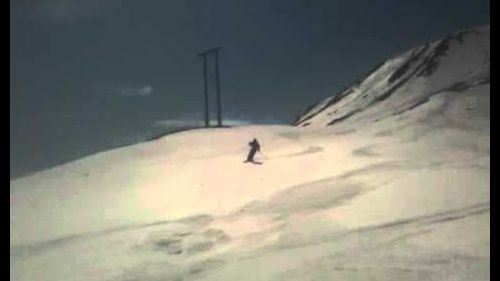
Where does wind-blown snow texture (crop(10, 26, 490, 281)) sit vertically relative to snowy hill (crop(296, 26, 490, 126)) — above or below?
below

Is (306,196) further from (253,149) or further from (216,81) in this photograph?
(216,81)

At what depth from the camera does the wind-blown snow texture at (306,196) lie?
283 centimetres

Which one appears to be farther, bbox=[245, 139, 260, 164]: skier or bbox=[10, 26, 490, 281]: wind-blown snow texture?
bbox=[245, 139, 260, 164]: skier

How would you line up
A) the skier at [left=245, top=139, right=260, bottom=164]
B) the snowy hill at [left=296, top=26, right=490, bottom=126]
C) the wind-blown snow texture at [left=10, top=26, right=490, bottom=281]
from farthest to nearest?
the skier at [left=245, top=139, right=260, bottom=164] → the snowy hill at [left=296, top=26, right=490, bottom=126] → the wind-blown snow texture at [left=10, top=26, right=490, bottom=281]

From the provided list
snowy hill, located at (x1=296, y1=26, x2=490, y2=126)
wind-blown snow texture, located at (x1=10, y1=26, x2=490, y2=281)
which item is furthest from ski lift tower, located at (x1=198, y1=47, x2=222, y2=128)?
snowy hill, located at (x1=296, y1=26, x2=490, y2=126)

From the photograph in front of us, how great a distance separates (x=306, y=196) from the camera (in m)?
3.07

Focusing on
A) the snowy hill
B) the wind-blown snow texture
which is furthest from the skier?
the snowy hill

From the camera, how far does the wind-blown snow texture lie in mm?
2832

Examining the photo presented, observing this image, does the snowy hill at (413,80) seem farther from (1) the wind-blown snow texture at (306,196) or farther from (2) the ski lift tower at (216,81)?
(2) the ski lift tower at (216,81)

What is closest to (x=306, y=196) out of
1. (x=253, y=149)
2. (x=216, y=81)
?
(x=253, y=149)

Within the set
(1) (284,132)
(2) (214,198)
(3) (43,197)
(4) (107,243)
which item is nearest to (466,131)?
(1) (284,132)

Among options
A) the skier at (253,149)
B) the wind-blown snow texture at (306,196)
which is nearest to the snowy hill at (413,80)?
the wind-blown snow texture at (306,196)

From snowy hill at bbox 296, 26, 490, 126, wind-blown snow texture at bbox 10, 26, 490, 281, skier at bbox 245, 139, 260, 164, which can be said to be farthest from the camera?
A: skier at bbox 245, 139, 260, 164

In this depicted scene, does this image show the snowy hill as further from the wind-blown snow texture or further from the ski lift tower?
the ski lift tower
